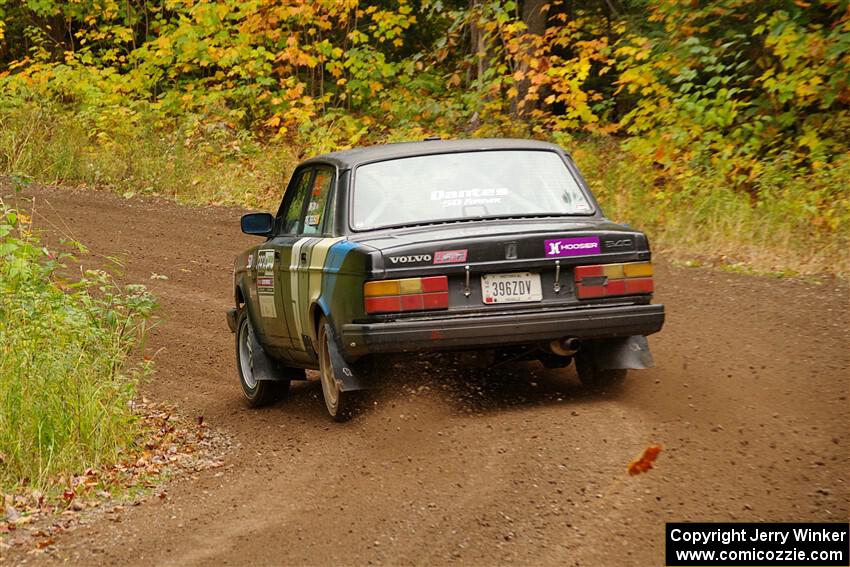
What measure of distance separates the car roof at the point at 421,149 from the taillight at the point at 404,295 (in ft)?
Result: 4.21

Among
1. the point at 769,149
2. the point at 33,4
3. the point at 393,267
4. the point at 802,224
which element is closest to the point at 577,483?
the point at 393,267

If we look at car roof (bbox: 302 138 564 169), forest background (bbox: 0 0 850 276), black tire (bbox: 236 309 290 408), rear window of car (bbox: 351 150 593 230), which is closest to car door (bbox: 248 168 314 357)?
black tire (bbox: 236 309 290 408)

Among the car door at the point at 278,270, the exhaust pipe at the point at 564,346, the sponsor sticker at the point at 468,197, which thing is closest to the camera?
the exhaust pipe at the point at 564,346

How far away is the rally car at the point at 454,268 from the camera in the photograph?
6551 millimetres

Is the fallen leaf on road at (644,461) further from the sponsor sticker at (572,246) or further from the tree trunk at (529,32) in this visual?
the tree trunk at (529,32)

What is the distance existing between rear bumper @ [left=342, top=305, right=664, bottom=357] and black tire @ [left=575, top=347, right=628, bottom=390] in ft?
1.82

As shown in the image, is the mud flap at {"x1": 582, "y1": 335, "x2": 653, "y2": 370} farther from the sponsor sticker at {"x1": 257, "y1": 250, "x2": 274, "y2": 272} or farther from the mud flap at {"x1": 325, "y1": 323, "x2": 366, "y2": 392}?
the sponsor sticker at {"x1": 257, "y1": 250, "x2": 274, "y2": 272}

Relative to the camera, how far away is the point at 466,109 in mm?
22656

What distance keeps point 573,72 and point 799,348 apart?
41.9 ft

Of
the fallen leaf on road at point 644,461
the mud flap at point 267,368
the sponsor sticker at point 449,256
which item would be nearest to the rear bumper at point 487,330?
the sponsor sticker at point 449,256

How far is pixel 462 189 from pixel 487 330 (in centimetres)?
114

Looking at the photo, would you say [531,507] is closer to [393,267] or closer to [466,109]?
[393,267]

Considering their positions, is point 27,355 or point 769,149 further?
point 769,149

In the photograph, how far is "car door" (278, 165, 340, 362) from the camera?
7.34m
